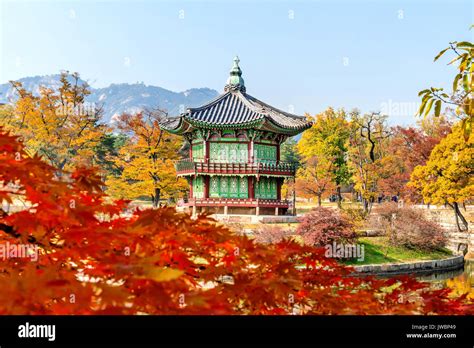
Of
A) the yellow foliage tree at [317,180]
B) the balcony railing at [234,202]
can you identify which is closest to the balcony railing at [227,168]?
the balcony railing at [234,202]

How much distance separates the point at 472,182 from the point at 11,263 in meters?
25.5

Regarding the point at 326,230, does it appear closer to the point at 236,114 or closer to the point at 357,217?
the point at 357,217

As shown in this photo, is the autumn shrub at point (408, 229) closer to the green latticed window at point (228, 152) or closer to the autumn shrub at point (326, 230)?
the autumn shrub at point (326, 230)

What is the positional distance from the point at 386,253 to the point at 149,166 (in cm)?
1550

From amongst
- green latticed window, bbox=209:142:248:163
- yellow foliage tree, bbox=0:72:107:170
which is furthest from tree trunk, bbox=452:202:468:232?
yellow foliage tree, bbox=0:72:107:170

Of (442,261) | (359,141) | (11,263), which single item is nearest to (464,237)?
(442,261)

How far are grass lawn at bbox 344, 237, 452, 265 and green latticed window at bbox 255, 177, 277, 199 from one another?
785 cm

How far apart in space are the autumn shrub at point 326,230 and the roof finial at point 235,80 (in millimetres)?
13898

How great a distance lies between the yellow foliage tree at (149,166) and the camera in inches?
1015

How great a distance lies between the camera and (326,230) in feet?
50.8

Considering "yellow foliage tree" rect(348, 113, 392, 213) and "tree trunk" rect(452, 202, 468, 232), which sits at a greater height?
"yellow foliage tree" rect(348, 113, 392, 213)

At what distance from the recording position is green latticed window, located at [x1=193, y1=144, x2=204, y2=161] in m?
24.5

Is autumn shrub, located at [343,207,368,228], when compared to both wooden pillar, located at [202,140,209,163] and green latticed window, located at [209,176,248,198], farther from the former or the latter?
wooden pillar, located at [202,140,209,163]
